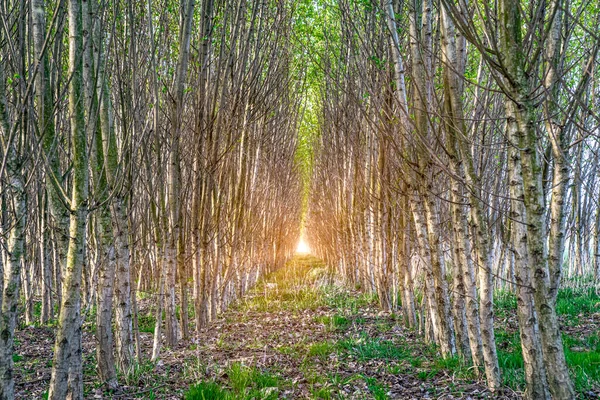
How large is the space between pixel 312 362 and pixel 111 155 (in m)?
3.28

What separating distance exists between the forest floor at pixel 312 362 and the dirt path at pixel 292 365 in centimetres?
1

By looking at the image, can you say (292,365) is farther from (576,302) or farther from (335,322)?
(576,302)

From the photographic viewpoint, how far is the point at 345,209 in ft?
42.3

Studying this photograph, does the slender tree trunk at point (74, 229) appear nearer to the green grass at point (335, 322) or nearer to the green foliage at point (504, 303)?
the green grass at point (335, 322)

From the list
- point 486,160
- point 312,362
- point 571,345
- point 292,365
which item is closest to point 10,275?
point 292,365

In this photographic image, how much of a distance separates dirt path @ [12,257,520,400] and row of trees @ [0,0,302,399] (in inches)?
16.4

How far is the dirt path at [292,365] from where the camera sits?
437 cm

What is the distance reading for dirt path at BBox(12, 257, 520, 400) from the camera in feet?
14.3

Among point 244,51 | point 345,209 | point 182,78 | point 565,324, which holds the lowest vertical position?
point 565,324

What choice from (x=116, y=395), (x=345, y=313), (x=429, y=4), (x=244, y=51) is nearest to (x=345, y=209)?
(x=345, y=313)

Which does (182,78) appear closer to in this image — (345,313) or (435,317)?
(435,317)

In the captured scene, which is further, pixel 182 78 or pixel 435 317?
pixel 182 78

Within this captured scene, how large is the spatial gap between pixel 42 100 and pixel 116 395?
2688mm

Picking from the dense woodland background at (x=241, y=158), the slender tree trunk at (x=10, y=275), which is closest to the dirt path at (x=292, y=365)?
the dense woodland background at (x=241, y=158)
